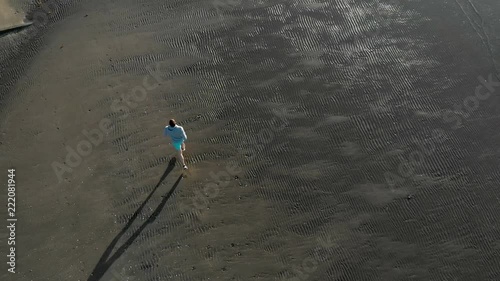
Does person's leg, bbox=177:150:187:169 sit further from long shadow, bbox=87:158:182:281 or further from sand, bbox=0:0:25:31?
sand, bbox=0:0:25:31

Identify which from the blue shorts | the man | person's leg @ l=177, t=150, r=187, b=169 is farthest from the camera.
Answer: person's leg @ l=177, t=150, r=187, b=169

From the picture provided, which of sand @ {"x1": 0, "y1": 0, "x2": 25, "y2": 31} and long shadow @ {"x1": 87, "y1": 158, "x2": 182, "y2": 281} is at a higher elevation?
sand @ {"x1": 0, "y1": 0, "x2": 25, "y2": 31}

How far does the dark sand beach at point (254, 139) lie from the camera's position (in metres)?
8.54

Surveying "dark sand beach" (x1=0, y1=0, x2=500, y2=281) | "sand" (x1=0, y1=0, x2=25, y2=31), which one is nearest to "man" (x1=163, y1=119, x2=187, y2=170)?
"dark sand beach" (x1=0, y1=0, x2=500, y2=281)

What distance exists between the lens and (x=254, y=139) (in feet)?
32.6

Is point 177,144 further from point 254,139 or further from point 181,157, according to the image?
point 254,139

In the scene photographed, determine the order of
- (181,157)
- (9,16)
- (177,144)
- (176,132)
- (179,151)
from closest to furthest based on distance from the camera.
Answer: (176,132) → (177,144) → (179,151) → (181,157) → (9,16)

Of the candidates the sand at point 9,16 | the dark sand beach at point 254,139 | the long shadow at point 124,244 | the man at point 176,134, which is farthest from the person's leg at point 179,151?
the sand at point 9,16

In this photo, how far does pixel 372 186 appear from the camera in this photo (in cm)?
923

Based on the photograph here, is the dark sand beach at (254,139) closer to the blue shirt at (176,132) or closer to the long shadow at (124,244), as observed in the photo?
the long shadow at (124,244)

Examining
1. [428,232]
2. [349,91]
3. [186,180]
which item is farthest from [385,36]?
[186,180]

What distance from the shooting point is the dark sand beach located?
854 centimetres

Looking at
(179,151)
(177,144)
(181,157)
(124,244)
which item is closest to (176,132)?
(177,144)

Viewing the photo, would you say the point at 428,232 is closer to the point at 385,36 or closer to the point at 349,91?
the point at 349,91
